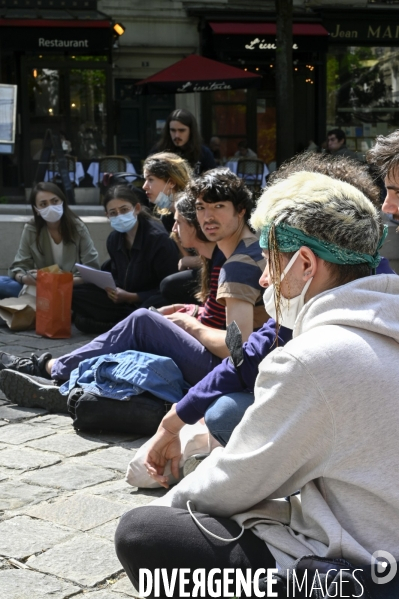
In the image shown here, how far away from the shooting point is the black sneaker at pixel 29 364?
5.23m

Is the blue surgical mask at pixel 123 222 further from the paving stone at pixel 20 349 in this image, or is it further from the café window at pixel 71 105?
the café window at pixel 71 105

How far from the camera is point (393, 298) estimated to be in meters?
2.10

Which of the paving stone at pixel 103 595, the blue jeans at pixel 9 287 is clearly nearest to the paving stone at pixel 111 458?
the paving stone at pixel 103 595

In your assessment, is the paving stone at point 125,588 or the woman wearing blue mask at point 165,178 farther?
the woman wearing blue mask at point 165,178

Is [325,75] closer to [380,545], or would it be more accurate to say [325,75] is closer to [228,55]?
[228,55]

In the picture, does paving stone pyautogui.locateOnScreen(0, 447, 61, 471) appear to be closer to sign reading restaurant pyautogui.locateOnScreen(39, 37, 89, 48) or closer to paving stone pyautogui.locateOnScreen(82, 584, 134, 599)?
paving stone pyautogui.locateOnScreen(82, 584, 134, 599)

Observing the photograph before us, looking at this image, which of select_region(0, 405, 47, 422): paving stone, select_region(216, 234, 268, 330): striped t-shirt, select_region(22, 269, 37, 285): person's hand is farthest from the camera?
select_region(22, 269, 37, 285): person's hand

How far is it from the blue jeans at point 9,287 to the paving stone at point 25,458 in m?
3.50

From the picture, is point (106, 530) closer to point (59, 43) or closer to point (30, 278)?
point (30, 278)

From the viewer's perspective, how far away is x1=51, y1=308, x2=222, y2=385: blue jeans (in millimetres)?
4422

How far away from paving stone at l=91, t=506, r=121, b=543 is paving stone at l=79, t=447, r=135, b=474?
0.64 metres

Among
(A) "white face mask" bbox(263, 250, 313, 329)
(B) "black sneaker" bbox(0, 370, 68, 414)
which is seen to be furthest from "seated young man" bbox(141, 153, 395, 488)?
(B) "black sneaker" bbox(0, 370, 68, 414)

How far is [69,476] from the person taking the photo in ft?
12.8

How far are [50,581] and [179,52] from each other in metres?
15.6
